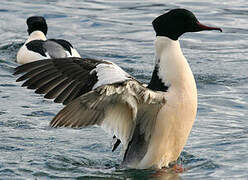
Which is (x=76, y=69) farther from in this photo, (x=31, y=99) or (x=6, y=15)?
(x=6, y=15)

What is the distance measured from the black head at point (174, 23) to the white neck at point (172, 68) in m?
0.18

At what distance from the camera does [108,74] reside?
7863 mm

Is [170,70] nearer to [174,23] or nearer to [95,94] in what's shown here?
[174,23]

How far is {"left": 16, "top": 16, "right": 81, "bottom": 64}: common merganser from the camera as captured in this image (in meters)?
13.9

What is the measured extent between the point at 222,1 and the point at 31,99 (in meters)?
9.45

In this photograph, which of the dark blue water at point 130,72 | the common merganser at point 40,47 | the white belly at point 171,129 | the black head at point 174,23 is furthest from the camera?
the common merganser at point 40,47

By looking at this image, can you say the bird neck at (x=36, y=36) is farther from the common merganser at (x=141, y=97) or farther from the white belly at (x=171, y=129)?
the white belly at (x=171, y=129)

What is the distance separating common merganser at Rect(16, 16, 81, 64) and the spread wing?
5282mm

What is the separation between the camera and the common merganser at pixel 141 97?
7873 mm

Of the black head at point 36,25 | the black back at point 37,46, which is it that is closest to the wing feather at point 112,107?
the black back at point 37,46

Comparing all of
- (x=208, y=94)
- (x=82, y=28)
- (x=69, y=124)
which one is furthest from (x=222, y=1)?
(x=69, y=124)

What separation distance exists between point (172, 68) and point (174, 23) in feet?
2.04

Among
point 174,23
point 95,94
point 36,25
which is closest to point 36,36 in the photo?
point 36,25

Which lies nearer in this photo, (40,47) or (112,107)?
(112,107)
